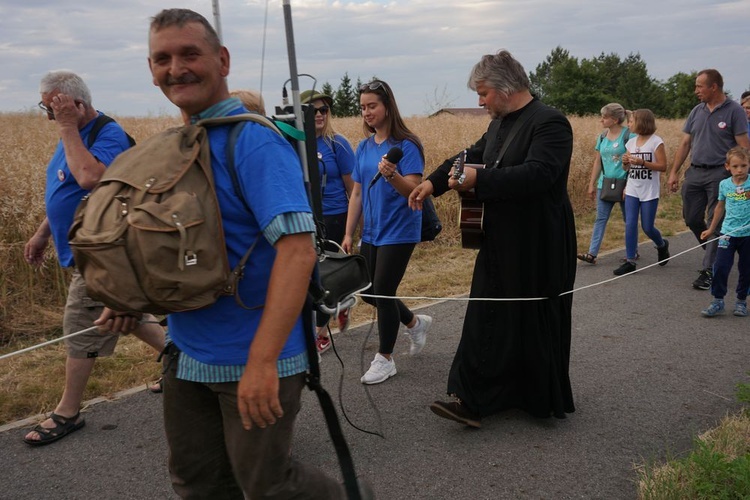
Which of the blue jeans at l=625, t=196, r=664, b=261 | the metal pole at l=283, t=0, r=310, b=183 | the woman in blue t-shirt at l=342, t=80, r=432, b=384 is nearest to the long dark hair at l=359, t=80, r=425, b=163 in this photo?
the woman in blue t-shirt at l=342, t=80, r=432, b=384

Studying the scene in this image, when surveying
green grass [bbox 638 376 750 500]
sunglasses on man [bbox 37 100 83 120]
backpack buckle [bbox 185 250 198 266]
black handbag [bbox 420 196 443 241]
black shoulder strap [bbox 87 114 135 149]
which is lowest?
green grass [bbox 638 376 750 500]

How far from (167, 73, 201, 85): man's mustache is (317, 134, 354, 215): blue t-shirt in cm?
328

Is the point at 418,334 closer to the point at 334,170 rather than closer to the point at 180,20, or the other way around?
the point at 334,170

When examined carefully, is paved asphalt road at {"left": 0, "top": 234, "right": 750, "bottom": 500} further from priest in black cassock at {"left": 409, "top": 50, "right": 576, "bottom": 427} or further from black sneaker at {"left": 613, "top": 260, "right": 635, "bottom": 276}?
black sneaker at {"left": 613, "top": 260, "right": 635, "bottom": 276}

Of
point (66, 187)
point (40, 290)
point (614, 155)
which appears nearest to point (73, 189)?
point (66, 187)

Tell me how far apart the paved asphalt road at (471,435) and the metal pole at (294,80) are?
1709 mm

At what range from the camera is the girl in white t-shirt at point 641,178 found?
7.66 m

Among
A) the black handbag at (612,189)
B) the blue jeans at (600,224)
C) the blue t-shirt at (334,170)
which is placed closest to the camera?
the blue t-shirt at (334,170)

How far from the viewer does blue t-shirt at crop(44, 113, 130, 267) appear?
357cm

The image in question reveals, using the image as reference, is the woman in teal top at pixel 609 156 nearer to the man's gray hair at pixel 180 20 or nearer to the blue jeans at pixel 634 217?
the blue jeans at pixel 634 217

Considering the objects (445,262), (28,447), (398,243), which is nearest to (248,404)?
(28,447)

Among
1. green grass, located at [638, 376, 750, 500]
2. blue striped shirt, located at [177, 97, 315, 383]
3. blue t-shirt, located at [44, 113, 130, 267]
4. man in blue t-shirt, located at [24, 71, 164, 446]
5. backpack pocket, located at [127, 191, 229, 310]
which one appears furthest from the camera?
blue t-shirt, located at [44, 113, 130, 267]

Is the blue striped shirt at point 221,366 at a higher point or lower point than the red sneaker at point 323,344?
higher

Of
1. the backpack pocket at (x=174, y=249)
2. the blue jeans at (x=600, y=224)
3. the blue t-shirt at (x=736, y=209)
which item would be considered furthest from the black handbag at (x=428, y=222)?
the blue jeans at (x=600, y=224)
